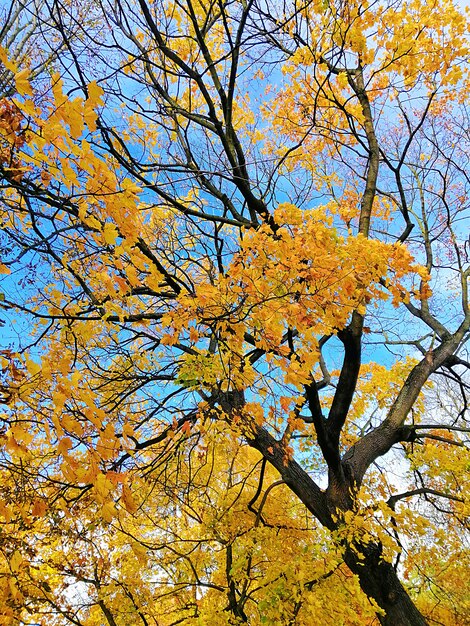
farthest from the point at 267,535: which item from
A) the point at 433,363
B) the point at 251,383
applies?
the point at 433,363

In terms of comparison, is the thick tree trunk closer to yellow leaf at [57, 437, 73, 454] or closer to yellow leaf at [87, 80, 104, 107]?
yellow leaf at [57, 437, 73, 454]

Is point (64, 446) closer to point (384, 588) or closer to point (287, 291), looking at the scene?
point (287, 291)

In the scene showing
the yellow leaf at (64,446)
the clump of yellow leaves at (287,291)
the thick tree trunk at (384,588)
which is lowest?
the thick tree trunk at (384,588)

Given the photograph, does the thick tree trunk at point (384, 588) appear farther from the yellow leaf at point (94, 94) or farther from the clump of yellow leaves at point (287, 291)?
the yellow leaf at point (94, 94)

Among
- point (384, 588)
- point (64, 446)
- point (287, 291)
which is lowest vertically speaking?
point (384, 588)

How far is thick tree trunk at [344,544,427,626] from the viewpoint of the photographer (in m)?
4.07

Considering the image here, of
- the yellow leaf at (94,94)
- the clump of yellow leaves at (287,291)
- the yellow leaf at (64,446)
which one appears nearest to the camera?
the yellow leaf at (94,94)

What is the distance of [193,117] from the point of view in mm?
4211

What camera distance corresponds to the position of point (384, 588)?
13.8 ft

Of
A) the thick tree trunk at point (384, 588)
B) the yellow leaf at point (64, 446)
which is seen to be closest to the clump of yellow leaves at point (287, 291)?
the yellow leaf at point (64, 446)

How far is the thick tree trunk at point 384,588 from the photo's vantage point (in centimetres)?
407

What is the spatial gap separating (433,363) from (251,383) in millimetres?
3483

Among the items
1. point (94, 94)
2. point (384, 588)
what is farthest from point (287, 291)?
point (384, 588)

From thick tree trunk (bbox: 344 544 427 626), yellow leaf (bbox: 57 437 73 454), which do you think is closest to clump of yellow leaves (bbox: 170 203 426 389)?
yellow leaf (bbox: 57 437 73 454)
